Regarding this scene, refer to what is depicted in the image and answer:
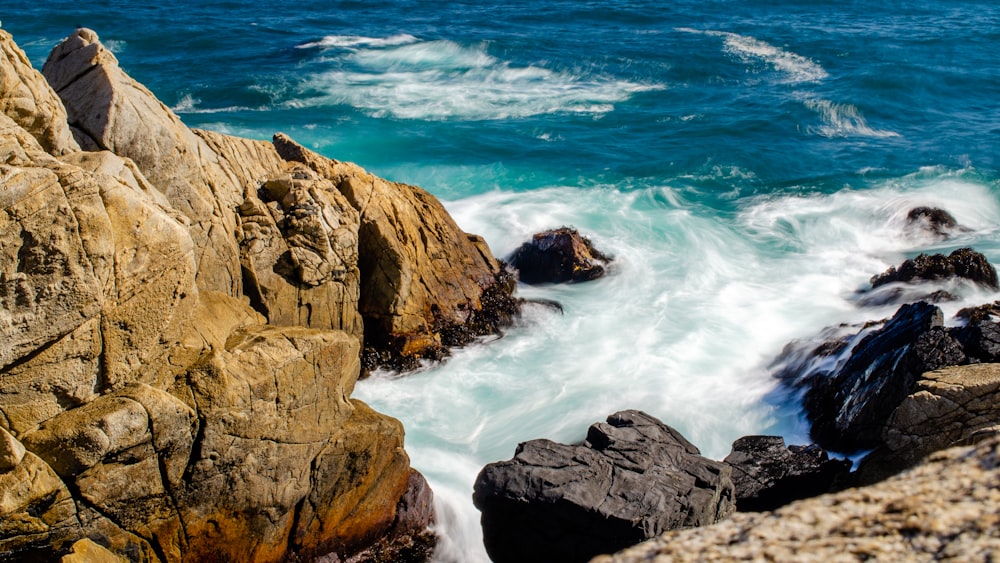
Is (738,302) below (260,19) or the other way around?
below

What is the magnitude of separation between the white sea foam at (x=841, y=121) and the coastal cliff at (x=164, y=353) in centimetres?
2481

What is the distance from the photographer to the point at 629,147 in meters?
31.2

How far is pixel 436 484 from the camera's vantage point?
43.4 ft

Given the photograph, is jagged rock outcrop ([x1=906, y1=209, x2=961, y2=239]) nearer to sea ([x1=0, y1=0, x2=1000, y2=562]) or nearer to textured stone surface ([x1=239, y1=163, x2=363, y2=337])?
sea ([x1=0, y1=0, x2=1000, y2=562])

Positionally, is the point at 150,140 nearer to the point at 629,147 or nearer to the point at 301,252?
the point at 301,252

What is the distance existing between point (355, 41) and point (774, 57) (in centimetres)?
2256

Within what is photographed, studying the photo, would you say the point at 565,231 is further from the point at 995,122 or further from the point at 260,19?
the point at 260,19

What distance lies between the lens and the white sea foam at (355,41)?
142 feet

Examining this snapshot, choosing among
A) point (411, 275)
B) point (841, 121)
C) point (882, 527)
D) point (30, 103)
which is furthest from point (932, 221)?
point (882, 527)

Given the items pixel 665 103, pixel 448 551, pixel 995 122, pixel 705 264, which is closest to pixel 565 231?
pixel 705 264

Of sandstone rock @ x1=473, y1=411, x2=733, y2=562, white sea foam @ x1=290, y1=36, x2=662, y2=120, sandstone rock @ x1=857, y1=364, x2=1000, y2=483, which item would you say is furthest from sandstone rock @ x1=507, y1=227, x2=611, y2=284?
white sea foam @ x1=290, y1=36, x2=662, y2=120

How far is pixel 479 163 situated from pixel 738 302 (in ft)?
41.6

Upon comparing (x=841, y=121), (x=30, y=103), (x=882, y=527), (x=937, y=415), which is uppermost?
(x=30, y=103)

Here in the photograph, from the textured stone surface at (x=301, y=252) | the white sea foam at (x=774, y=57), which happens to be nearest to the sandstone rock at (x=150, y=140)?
the textured stone surface at (x=301, y=252)
